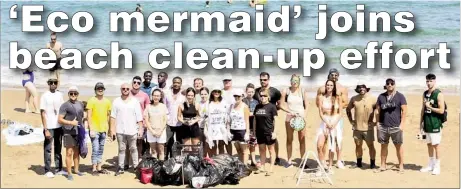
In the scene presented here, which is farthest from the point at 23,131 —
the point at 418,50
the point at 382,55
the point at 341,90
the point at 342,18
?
the point at 342,18

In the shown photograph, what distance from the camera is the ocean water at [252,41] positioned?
19.8 m

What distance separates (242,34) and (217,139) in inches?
716

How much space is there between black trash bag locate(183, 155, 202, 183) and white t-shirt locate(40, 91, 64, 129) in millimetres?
2042

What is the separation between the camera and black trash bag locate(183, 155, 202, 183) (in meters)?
9.22

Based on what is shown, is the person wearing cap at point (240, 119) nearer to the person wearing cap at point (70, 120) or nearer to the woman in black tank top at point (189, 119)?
the woman in black tank top at point (189, 119)

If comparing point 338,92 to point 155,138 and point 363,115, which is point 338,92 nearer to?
point 363,115

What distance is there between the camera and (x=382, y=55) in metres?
23.7

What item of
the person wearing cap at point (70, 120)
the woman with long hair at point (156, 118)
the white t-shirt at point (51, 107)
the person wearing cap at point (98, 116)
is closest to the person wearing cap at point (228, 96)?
the woman with long hair at point (156, 118)

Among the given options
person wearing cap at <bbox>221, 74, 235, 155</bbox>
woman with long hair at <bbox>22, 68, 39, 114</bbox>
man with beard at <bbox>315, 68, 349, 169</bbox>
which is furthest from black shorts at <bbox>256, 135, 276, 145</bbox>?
woman with long hair at <bbox>22, 68, 39, 114</bbox>

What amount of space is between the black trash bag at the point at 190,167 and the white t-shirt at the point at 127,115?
1.01 m

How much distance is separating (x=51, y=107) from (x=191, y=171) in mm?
2300

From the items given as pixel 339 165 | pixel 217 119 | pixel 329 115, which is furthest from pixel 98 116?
pixel 339 165

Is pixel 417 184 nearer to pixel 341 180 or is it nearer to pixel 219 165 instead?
pixel 341 180

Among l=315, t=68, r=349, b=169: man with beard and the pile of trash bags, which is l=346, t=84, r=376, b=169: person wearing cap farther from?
the pile of trash bags
